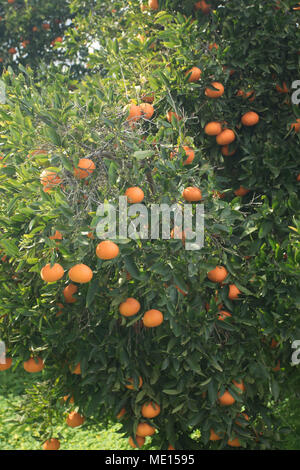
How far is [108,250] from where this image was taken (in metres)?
1.66

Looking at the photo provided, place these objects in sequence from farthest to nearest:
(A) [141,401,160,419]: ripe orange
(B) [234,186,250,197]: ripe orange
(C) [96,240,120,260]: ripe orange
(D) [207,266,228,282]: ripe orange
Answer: (B) [234,186,250,197]: ripe orange
(A) [141,401,160,419]: ripe orange
(D) [207,266,228,282]: ripe orange
(C) [96,240,120,260]: ripe orange

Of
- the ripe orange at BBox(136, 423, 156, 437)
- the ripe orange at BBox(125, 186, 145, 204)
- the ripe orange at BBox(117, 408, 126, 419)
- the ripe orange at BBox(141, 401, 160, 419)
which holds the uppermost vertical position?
the ripe orange at BBox(125, 186, 145, 204)

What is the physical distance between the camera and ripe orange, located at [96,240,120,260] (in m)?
1.66

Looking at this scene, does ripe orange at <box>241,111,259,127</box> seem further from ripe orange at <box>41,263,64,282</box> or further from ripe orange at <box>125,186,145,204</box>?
ripe orange at <box>41,263,64,282</box>

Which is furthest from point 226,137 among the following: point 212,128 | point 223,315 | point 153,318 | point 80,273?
point 80,273

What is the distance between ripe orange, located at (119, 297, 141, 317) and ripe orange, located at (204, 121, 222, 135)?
43.1 inches

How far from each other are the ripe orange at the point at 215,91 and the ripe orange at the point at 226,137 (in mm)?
194

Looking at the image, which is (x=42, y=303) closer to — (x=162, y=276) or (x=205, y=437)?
(x=162, y=276)

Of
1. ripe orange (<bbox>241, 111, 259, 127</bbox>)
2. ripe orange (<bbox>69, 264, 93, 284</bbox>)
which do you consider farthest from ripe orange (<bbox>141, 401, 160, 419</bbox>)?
ripe orange (<bbox>241, 111, 259, 127</bbox>)

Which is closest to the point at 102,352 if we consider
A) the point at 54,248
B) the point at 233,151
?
the point at 54,248

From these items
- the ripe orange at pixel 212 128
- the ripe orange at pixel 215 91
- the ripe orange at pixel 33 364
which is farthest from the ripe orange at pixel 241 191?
the ripe orange at pixel 33 364

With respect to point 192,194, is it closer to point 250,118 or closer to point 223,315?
point 223,315

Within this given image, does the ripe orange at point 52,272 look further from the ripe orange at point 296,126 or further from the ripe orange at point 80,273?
the ripe orange at point 296,126

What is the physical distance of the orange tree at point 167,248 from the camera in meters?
1.87
